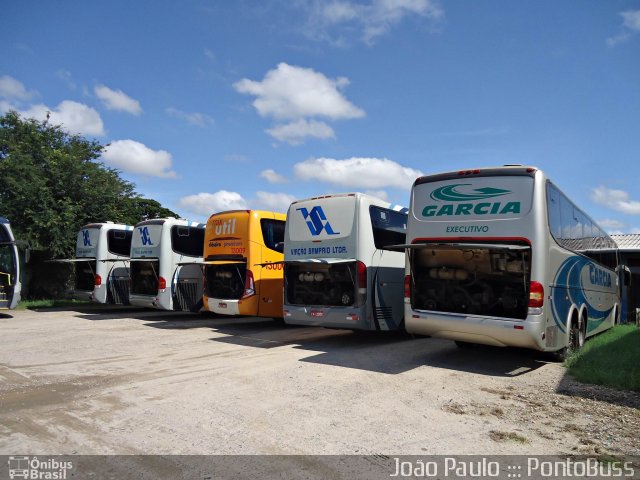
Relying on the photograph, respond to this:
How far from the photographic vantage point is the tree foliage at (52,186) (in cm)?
1925

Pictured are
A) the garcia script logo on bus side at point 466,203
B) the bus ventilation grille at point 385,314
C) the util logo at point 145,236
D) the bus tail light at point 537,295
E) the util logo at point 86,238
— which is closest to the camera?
the bus tail light at point 537,295

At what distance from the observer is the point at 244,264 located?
12.8m

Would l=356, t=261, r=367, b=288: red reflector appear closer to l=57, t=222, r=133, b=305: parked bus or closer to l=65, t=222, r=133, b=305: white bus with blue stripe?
l=65, t=222, r=133, b=305: white bus with blue stripe

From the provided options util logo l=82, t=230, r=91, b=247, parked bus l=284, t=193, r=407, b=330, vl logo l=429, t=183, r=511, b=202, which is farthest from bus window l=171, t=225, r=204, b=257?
vl logo l=429, t=183, r=511, b=202

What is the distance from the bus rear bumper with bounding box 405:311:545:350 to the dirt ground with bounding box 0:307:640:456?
22.9 inches

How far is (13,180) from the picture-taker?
18.8 metres

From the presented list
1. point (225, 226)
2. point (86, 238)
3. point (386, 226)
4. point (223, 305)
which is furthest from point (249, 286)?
point (86, 238)

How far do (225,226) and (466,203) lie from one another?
732 cm

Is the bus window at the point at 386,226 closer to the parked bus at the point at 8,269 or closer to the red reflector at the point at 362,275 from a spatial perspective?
the red reflector at the point at 362,275

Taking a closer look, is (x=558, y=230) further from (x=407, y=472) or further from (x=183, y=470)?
(x=183, y=470)

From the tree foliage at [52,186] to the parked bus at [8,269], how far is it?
14.6 ft

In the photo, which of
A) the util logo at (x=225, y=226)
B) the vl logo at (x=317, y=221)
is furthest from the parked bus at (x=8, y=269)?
the vl logo at (x=317, y=221)

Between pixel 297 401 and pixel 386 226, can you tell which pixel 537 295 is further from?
pixel 386 226

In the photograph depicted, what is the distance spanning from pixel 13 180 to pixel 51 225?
7.12 ft
